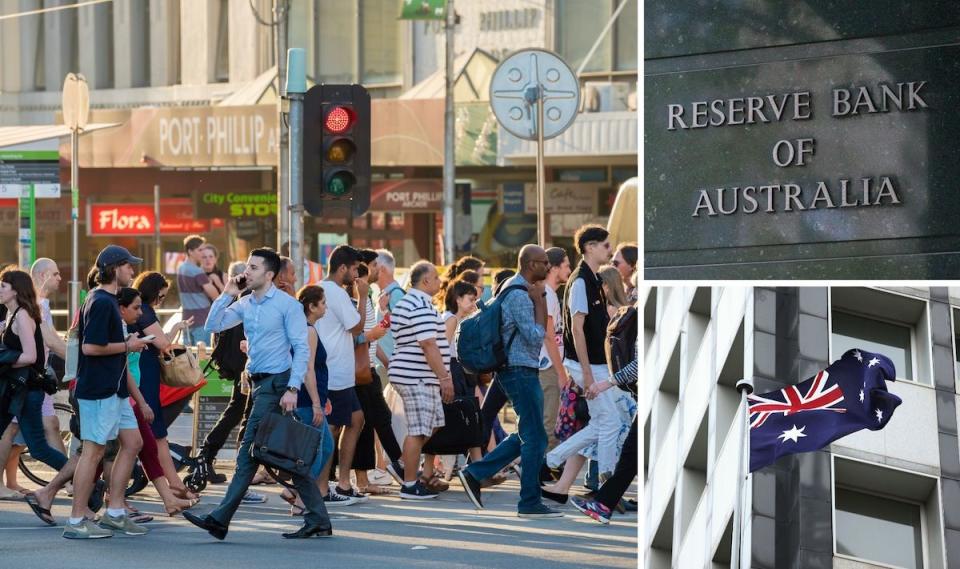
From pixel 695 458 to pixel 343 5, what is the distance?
31.3 m

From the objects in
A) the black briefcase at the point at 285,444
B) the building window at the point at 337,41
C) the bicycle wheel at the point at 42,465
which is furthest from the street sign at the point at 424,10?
the black briefcase at the point at 285,444

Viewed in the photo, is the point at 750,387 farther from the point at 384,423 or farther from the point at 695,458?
the point at 384,423

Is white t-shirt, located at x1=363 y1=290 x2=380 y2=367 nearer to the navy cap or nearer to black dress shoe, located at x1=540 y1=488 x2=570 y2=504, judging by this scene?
black dress shoe, located at x1=540 y1=488 x2=570 y2=504

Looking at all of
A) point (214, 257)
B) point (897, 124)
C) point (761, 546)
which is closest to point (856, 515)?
point (761, 546)

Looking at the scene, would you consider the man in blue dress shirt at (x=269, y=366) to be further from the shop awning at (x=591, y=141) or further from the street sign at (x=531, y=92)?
the shop awning at (x=591, y=141)

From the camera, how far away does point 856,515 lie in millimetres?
7965

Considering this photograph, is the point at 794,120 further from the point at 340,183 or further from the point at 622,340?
the point at 340,183

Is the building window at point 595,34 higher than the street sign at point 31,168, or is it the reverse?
the building window at point 595,34

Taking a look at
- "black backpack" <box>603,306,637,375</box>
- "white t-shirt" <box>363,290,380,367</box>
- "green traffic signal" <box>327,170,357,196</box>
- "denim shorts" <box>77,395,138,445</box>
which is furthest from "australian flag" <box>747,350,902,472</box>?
"green traffic signal" <box>327,170,357,196</box>

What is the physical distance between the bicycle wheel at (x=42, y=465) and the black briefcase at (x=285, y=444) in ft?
9.04

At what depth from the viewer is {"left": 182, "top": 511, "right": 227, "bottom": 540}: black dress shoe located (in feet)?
35.4

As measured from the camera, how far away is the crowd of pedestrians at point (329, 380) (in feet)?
36.4

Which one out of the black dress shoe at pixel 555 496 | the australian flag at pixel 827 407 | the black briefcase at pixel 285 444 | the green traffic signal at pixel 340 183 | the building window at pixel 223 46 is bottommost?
the black dress shoe at pixel 555 496

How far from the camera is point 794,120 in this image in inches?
305
